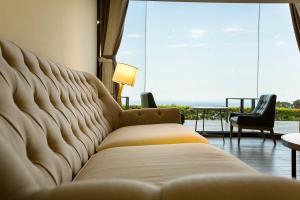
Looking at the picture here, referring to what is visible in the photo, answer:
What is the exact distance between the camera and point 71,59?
2918mm

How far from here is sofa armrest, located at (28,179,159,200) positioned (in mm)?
592

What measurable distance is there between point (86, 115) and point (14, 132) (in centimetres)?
110

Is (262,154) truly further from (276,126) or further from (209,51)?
(209,51)

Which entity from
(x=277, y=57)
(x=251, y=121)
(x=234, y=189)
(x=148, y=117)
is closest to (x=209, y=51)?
(x=277, y=57)

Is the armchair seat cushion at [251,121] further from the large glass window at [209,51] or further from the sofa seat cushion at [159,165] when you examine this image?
the sofa seat cushion at [159,165]

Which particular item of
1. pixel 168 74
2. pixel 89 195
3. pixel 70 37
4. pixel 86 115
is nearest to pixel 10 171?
pixel 89 195

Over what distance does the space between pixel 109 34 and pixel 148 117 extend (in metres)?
2.57

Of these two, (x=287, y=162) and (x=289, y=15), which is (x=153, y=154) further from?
(x=289, y=15)

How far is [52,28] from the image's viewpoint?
87.3 inches

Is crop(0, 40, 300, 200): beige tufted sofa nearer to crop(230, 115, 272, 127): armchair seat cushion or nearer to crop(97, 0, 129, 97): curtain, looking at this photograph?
crop(97, 0, 129, 97): curtain

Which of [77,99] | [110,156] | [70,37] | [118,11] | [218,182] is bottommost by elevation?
[110,156]

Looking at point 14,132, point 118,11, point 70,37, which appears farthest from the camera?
point 118,11

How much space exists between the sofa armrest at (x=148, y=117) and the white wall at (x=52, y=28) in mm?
770

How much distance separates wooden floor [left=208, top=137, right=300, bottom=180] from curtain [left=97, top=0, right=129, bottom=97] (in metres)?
2.15
